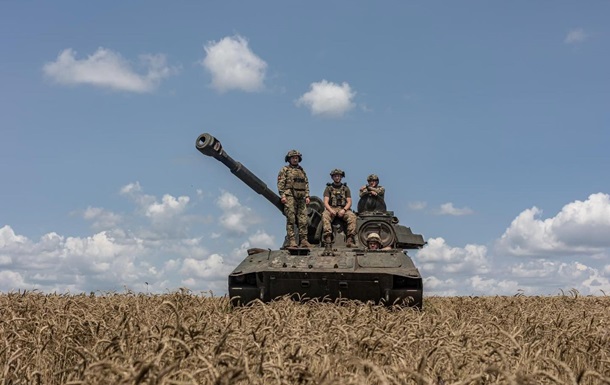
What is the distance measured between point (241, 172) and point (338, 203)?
2347mm

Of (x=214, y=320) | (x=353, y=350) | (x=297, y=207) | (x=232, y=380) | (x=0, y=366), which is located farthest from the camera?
(x=297, y=207)

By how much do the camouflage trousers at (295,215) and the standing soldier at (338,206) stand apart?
451mm

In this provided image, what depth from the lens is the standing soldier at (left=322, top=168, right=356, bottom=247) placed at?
50.7ft

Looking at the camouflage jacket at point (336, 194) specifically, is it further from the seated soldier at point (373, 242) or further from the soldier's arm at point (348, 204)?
the seated soldier at point (373, 242)

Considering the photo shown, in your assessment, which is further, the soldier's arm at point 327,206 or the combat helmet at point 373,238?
the soldier's arm at point 327,206

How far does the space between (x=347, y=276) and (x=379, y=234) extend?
355 cm

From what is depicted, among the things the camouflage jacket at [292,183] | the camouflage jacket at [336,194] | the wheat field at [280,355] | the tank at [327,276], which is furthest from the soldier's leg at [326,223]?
the wheat field at [280,355]

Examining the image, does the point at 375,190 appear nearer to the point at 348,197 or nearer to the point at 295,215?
the point at 348,197

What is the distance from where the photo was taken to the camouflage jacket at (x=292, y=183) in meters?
15.2

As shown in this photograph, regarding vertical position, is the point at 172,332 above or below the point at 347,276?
below

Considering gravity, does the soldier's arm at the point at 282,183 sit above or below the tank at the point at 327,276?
above

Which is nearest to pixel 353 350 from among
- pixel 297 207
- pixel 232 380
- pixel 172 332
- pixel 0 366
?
pixel 172 332

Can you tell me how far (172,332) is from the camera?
5.21 m

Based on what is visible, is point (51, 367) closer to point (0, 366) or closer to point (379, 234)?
point (0, 366)
